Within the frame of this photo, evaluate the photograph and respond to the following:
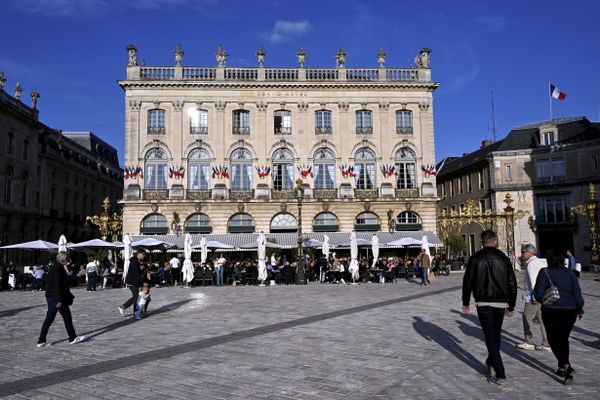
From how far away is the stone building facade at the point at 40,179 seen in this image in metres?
40.2

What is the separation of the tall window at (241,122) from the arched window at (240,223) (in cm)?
589

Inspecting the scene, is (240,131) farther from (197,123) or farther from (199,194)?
(199,194)

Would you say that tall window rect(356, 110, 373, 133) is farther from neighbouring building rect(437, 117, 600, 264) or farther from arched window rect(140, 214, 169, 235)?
arched window rect(140, 214, 169, 235)

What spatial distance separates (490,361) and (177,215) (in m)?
30.9

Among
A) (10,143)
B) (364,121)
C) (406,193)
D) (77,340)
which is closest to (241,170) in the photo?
(364,121)

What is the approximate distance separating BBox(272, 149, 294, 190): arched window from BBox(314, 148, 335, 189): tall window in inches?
69.4

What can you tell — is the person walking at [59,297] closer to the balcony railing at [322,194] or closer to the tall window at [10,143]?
the balcony railing at [322,194]

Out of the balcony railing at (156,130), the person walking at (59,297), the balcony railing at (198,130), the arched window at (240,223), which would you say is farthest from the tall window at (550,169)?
the person walking at (59,297)

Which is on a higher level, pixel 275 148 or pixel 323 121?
pixel 323 121

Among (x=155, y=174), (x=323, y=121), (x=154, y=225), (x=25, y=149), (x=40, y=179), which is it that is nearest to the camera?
(x=154, y=225)

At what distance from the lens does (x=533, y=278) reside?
26.8 feet

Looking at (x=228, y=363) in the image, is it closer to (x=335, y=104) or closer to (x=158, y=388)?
(x=158, y=388)

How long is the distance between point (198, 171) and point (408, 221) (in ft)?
49.3

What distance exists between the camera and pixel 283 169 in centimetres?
3681
